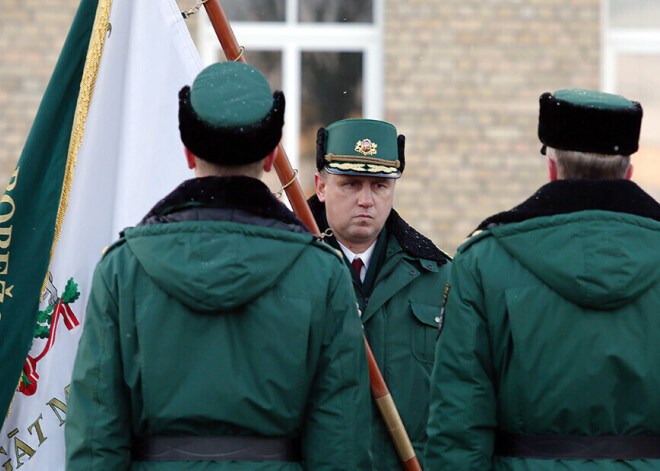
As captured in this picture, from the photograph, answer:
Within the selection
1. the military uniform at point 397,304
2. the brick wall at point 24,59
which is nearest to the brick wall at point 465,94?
the brick wall at point 24,59

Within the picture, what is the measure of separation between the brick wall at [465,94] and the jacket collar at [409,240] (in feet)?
11.1

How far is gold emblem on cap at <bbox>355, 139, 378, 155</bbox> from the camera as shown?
4.07 meters

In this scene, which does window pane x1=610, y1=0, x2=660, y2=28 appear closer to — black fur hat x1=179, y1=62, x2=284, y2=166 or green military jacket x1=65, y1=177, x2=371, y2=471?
black fur hat x1=179, y1=62, x2=284, y2=166

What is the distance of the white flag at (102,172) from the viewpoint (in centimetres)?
361

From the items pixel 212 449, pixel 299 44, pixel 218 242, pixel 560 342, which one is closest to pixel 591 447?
pixel 560 342

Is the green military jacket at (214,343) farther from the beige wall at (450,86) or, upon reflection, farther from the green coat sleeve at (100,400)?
the beige wall at (450,86)

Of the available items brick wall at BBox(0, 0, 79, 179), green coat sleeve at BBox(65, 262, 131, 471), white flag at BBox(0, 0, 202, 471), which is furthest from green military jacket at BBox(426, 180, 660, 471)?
brick wall at BBox(0, 0, 79, 179)

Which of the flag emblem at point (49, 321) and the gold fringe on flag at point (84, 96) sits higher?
the gold fringe on flag at point (84, 96)

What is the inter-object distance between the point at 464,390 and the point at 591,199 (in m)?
0.59

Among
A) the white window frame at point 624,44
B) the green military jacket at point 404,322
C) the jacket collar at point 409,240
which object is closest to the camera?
the green military jacket at point 404,322

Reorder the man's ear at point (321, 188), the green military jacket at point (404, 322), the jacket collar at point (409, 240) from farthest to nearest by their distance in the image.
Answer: the man's ear at point (321, 188) < the jacket collar at point (409, 240) < the green military jacket at point (404, 322)

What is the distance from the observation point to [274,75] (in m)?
7.86

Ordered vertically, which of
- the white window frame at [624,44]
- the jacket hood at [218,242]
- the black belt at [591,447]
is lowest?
the black belt at [591,447]

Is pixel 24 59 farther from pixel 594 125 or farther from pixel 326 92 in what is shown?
pixel 594 125
